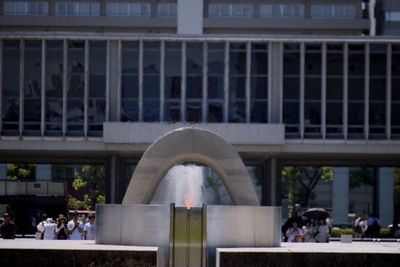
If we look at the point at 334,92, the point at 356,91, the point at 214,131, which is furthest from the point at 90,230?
the point at 356,91

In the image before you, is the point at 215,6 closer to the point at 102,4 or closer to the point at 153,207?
the point at 102,4

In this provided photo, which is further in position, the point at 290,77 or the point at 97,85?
the point at 290,77

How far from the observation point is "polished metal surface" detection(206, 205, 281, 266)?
19.7 metres

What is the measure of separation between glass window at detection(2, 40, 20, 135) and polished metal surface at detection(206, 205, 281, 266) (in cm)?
3041

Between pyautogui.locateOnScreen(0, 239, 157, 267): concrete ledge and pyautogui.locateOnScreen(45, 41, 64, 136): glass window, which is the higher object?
pyautogui.locateOnScreen(45, 41, 64, 136): glass window

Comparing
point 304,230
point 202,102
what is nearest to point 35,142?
point 202,102

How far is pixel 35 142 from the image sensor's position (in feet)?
160

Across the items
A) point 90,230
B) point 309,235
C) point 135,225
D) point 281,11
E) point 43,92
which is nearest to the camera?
point 135,225

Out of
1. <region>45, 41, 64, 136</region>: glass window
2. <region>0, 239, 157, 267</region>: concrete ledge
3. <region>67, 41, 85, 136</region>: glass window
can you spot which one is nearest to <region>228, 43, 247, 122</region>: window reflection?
<region>67, 41, 85, 136</region>: glass window

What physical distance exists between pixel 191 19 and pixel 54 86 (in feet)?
82.9

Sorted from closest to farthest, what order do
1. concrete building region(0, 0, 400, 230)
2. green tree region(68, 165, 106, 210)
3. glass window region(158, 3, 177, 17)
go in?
1. concrete building region(0, 0, 400, 230)
2. green tree region(68, 165, 106, 210)
3. glass window region(158, 3, 177, 17)

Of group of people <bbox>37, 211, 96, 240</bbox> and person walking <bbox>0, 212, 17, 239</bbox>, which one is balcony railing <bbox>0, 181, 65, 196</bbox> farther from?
person walking <bbox>0, 212, 17, 239</bbox>

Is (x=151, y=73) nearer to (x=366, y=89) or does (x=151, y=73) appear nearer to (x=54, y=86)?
(x=54, y=86)

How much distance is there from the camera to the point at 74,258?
1752 centimetres
